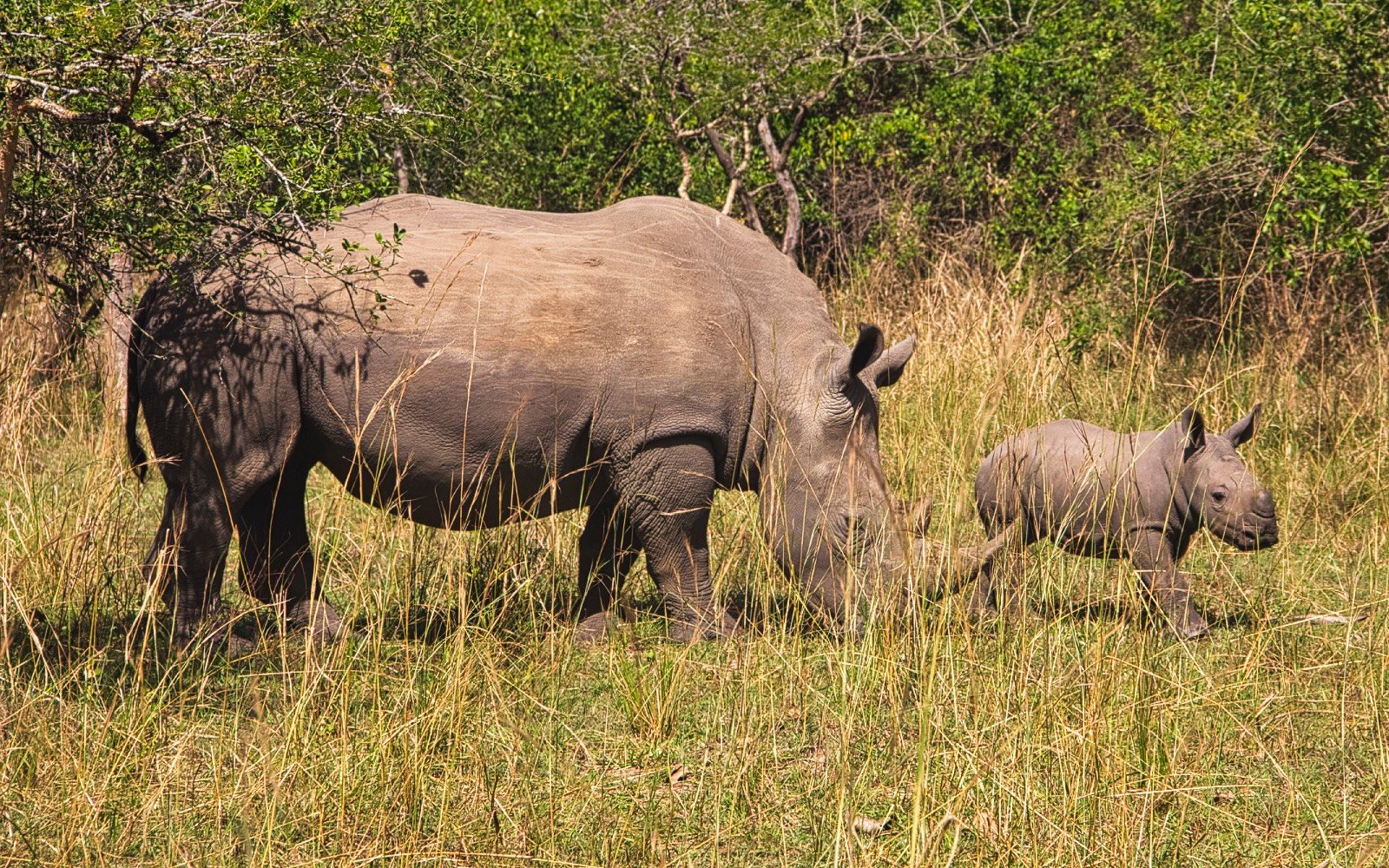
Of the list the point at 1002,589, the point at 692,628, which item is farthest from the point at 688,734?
the point at 1002,589

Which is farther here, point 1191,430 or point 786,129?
point 786,129

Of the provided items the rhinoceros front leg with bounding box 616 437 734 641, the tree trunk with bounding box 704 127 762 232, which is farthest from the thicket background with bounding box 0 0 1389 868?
the tree trunk with bounding box 704 127 762 232

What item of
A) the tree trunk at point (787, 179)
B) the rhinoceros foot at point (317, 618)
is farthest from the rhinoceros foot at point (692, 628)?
the tree trunk at point (787, 179)

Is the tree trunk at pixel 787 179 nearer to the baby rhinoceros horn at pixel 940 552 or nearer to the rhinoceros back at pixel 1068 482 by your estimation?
the rhinoceros back at pixel 1068 482

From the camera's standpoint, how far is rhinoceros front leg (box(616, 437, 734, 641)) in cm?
494

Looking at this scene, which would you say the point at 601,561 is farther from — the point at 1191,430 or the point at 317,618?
the point at 1191,430

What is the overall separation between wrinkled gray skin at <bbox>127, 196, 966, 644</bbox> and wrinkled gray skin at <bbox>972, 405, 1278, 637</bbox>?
553mm

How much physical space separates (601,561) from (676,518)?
0.61 metres

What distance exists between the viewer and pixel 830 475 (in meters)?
5.13

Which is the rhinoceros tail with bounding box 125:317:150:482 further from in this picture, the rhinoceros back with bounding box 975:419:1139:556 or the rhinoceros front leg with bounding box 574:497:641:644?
the rhinoceros back with bounding box 975:419:1139:556

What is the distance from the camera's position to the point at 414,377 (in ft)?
15.4

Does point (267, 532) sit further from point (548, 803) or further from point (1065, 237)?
point (1065, 237)

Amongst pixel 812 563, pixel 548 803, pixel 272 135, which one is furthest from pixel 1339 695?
pixel 272 135

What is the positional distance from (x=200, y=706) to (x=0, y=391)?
14.7ft
